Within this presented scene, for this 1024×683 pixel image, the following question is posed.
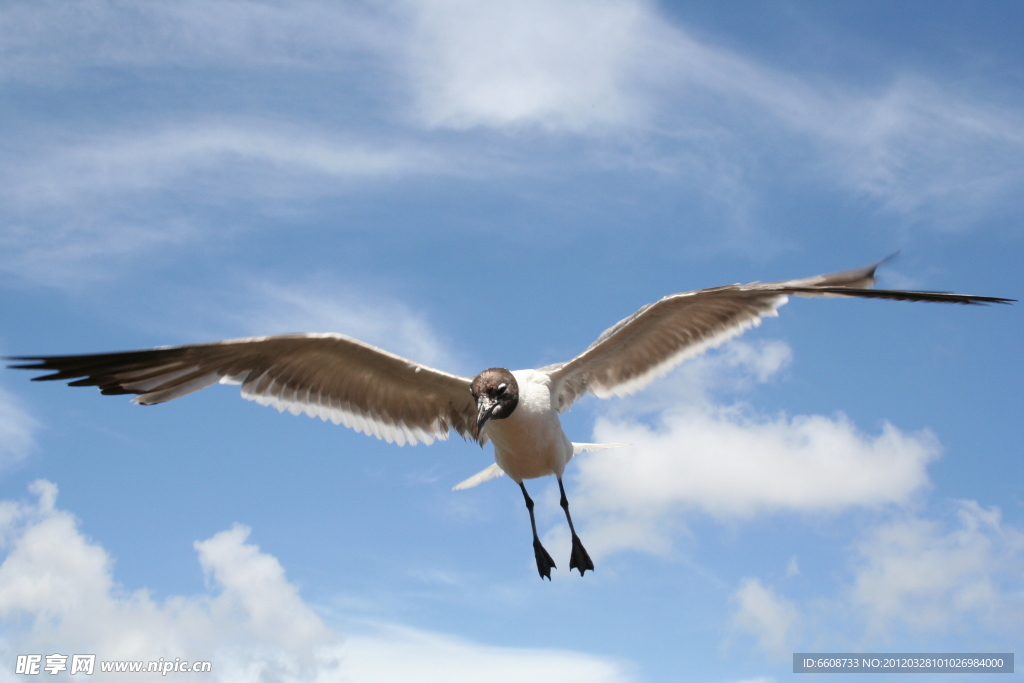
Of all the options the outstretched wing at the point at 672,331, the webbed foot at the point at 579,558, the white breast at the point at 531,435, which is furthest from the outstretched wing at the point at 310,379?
the webbed foot at the point at 579,558

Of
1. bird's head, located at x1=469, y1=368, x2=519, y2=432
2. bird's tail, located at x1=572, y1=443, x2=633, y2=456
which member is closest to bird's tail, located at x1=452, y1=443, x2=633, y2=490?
bird's tail, located at x1=572, y1=443, x2=633, y2=456

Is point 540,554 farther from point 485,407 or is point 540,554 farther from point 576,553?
point 485,407

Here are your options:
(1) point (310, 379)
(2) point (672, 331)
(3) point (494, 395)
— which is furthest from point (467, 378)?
(2) point (672, 331)

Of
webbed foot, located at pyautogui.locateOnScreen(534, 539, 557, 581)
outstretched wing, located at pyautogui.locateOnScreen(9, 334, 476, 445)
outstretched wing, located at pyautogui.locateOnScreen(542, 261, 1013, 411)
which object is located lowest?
webbed foot, located at pyautogui.locateOnScreen(534, 539, 557, 581)

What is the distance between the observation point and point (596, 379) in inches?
354

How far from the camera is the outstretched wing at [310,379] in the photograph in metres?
7.41

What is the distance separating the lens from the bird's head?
7.51 m

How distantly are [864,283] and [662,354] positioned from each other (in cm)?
231

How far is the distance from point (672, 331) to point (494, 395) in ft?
7.73

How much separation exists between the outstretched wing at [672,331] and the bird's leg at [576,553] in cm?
112

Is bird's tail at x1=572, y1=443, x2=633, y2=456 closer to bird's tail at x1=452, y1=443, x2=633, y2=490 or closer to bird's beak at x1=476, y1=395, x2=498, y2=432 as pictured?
bird's tail at x1=452, y1=443, x2=633, y2=490

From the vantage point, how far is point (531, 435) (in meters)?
7.88

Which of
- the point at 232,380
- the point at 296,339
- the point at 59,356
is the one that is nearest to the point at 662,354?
the point at 296,339

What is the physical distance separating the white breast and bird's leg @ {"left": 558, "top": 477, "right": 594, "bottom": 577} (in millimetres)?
392
